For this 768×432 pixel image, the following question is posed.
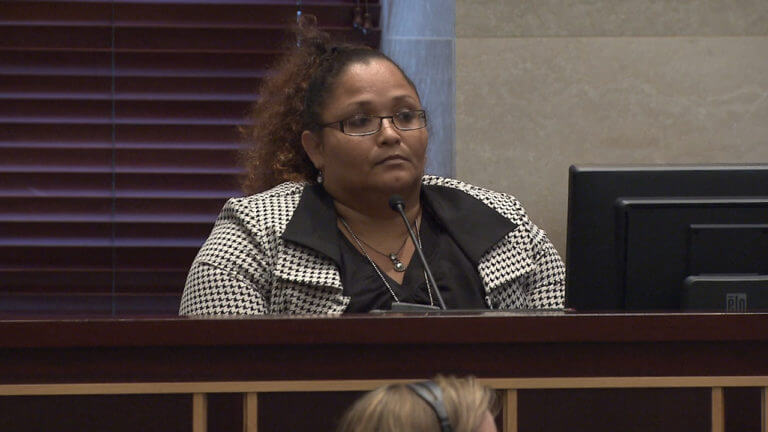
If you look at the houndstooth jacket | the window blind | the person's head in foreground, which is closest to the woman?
the houndstooth jacket

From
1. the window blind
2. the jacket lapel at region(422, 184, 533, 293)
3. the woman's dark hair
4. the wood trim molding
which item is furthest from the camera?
the window blind

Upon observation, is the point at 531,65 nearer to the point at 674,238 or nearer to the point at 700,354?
the point at 674,238

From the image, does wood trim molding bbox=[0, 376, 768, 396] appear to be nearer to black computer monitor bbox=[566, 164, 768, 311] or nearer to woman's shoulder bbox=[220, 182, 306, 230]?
black computer monitor bbox=[566, 164, 768, 311]

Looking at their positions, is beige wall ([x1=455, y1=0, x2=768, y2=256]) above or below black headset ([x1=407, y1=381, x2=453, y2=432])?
above

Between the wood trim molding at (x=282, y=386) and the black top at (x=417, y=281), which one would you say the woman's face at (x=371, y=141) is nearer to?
the black top at (x=417, y=281)

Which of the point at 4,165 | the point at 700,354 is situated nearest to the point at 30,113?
the point at 4,165

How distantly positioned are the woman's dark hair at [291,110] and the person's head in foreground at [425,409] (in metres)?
1.65

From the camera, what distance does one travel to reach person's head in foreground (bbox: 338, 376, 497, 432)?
37.0 inches

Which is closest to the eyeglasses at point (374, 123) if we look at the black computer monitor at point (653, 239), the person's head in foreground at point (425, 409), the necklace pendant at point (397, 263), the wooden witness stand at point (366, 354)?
the necklace pendant at point (397, 263)

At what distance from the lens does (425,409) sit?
95 cm

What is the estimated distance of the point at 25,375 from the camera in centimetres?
152

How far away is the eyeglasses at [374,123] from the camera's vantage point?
2436 mm

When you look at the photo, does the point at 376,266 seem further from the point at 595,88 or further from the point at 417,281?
the point at 595,88

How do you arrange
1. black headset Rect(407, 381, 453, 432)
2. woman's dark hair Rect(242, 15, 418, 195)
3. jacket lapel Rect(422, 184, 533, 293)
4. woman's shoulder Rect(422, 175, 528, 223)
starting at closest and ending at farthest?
black headset Rect(407, 381, 453, 432)
jacket lapel Rect(422, 184, 533, 293)
woman's shoulder Rect(422, 175, 528, 223)
woman's dark hair Rect(242, 15, 418, 195)
